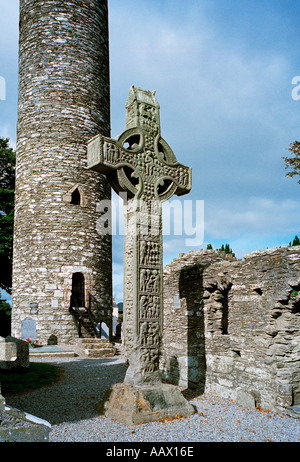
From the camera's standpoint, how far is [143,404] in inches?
198

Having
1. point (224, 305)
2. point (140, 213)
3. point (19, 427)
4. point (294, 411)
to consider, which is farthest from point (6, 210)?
point (19, 427)

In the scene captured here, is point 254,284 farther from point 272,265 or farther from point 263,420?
point 263,420

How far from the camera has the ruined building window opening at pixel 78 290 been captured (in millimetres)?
14322

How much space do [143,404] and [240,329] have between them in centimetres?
222

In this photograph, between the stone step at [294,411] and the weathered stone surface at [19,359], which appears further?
the weathered stone surface at [19,359]

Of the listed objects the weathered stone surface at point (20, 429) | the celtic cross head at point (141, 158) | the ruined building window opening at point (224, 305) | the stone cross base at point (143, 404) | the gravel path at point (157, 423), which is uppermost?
the celtic cross head at point (141, 158)

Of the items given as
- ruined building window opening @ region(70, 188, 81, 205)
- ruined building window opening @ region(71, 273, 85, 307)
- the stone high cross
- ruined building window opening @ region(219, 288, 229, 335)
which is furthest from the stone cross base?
ruined building window opening @ region(70, 188, 81, 205)

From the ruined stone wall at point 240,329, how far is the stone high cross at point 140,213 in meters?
1.59

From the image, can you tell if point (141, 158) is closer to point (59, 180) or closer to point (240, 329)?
point (240, 329)

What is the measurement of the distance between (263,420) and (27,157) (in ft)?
38.7

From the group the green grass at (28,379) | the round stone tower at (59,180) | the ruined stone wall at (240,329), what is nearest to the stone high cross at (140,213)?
the ruined stone wall at (240,329)

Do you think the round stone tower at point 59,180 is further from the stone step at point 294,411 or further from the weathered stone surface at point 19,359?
the stone step at point 294,411

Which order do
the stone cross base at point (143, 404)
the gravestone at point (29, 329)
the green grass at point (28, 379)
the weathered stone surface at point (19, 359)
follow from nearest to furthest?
the stone cross base at point (143, 404) → the green grass at point (28, 379) → the weathered stone surface at point (19, 359) → the gravestone at point (29, 329)
